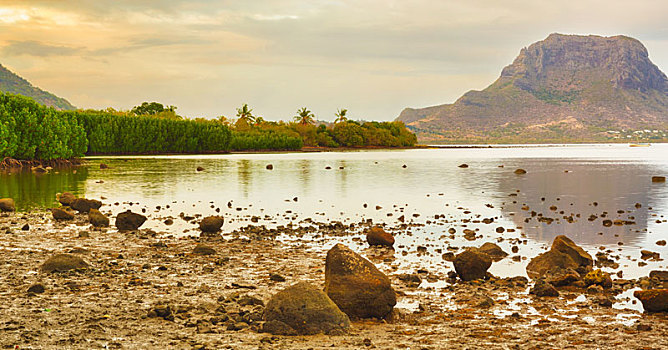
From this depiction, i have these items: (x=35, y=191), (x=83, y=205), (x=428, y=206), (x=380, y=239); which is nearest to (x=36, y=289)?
(x=380, y=239)

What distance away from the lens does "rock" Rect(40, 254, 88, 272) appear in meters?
14.2

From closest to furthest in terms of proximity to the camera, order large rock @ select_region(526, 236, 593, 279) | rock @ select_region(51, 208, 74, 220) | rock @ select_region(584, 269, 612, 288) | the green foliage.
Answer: rock @ select_region(584, 269, 612, 288), large rock @ select_region(526, 236, 593, 279), rock @ select_region(51, 208, 74, 220), the green foliage

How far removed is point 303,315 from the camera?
10.1 meters

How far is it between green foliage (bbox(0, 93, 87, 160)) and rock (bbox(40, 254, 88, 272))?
6250 centimetres

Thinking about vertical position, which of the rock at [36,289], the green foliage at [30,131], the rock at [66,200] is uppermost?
the green foliage at [30,131]

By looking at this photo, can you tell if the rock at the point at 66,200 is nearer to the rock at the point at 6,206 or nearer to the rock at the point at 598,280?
the rock at the point at 6,206

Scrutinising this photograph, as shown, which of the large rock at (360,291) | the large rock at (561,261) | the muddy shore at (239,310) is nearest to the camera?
the muddy shore at (239,310)

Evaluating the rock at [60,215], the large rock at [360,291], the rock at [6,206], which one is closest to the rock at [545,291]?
the large rock at [360,291]

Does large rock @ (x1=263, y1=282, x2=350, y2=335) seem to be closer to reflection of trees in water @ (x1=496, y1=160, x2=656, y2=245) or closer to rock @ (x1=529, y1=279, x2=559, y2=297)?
rock @ (x1=529, y1=279, x2=559, y2=297)

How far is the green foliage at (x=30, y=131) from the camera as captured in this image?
7038 cm

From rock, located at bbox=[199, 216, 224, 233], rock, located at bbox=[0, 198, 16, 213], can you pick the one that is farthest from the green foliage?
rock, located at bbox=[199, 216, 224, 233]

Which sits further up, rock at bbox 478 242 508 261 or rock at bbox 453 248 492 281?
rock at bbox 453 248 492 281

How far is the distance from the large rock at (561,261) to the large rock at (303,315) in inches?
290

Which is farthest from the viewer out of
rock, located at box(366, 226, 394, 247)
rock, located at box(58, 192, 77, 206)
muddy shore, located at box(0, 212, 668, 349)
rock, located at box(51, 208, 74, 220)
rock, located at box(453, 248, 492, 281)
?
rock, located at box(58, 192, 77, 206)
